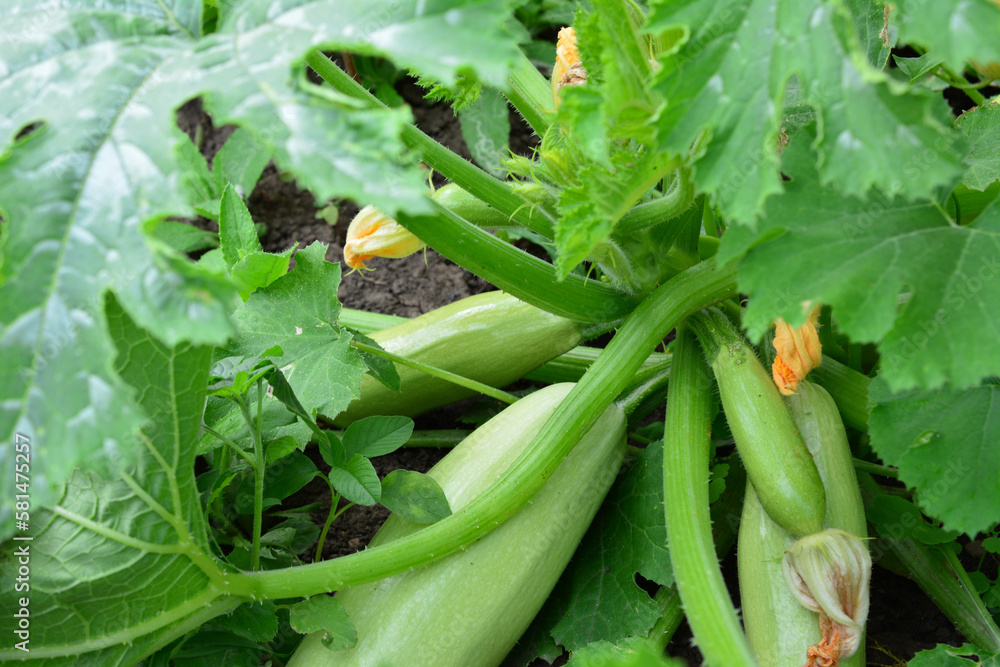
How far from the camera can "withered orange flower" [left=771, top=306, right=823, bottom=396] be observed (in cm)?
140

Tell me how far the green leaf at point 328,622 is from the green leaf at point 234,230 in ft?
2.22

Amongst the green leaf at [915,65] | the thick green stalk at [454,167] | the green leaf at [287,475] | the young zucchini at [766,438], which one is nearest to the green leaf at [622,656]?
the young zucchini at [766,438]

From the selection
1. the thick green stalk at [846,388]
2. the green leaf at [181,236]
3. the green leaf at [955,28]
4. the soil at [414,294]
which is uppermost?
the green leaf at [955,28]

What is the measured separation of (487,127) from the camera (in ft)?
7.91

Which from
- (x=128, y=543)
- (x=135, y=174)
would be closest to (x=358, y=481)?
(x=128, y=543)

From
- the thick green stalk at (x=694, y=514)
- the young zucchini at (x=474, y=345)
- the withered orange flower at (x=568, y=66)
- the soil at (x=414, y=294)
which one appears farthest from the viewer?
the young zucchini at (x=474, y=345)

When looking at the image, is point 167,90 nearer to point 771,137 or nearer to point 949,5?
point 771,137

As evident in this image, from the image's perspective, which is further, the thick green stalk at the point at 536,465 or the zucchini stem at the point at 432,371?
the zucchini stem at the point at 432,371

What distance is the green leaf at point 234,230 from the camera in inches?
62.0

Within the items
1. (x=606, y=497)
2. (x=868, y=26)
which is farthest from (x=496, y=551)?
(x=868, y=26)

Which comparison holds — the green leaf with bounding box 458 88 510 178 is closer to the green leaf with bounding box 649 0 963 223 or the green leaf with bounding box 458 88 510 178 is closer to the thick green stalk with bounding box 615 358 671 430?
the thick green stalk with bounding box 615 358 671 430

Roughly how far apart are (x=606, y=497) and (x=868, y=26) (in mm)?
1074

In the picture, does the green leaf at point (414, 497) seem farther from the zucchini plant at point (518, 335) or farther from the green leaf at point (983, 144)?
the green leaf at point (983, 144)

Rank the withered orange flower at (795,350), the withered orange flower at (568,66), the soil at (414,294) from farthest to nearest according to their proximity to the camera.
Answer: the soil at (414,294), the withered orange flower at (568,66), the withered orange flower at (795,350)
